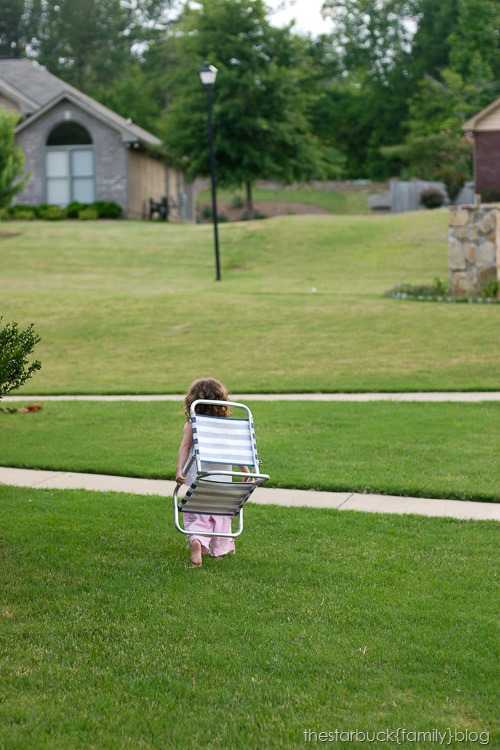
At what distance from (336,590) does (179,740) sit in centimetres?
184

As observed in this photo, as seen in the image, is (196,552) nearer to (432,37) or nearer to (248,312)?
(248,312)

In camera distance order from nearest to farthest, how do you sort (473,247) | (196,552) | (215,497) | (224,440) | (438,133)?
(215,497) < (224,440) < (196,552) < (473,247) < (438,133)

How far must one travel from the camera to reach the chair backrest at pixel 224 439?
5945 mm

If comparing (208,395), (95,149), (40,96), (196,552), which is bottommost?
(196,552)

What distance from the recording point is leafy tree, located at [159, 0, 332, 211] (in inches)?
1647

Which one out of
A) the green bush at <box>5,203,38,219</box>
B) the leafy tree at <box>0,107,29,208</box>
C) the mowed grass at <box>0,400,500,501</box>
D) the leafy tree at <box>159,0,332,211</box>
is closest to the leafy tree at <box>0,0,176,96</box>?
the leafy tree at <box>159,0,332,211</box>

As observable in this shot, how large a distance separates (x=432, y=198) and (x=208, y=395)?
36484 mm

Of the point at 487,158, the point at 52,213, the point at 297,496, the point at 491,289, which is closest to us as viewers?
the point at 297,496

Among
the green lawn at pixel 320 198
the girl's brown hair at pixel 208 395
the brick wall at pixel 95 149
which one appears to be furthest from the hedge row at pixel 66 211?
the girl's brown hair at pixel 208 395

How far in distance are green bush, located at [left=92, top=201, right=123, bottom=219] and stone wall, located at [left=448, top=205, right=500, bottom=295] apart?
67.9ft

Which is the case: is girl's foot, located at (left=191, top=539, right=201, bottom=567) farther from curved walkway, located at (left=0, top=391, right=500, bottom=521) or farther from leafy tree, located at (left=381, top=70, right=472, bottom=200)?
leafy tree, located at (left=381, top=70, right=472, bottom=200)

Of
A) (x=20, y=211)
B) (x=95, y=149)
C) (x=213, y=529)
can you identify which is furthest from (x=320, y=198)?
(x=213, y=529)

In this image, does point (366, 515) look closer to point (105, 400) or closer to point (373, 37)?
point (105, 400)

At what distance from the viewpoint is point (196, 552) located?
20.4 ft
